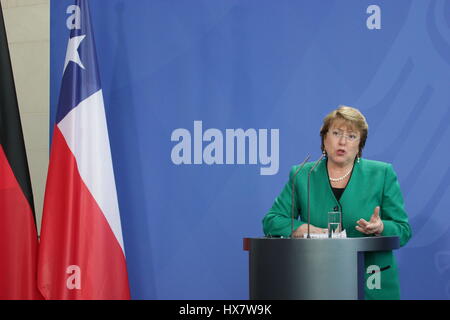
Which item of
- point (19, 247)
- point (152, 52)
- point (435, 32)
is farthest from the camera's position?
point (152, 52)

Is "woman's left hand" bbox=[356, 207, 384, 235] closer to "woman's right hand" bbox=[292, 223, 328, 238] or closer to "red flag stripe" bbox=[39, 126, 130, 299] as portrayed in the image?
"woman's right hand" bbox=[292, 223, 328, 238]

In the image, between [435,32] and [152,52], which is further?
[152,52]

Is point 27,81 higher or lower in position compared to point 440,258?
higher

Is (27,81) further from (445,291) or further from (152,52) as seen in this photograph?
(445,291)

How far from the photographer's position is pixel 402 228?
129 inches

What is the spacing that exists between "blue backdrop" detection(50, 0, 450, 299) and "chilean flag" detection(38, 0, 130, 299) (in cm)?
50

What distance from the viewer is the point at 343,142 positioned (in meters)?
3.39

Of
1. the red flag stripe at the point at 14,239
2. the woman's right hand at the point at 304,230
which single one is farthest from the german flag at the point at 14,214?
the woman's right hand at the point at 304,230

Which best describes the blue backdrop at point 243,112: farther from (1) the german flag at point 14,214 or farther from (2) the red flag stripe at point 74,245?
(1) the german flag at point 14,214

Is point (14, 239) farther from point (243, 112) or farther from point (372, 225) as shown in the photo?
point (372, 225)

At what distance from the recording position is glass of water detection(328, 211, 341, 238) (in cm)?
312

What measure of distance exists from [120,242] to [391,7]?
219 cm
